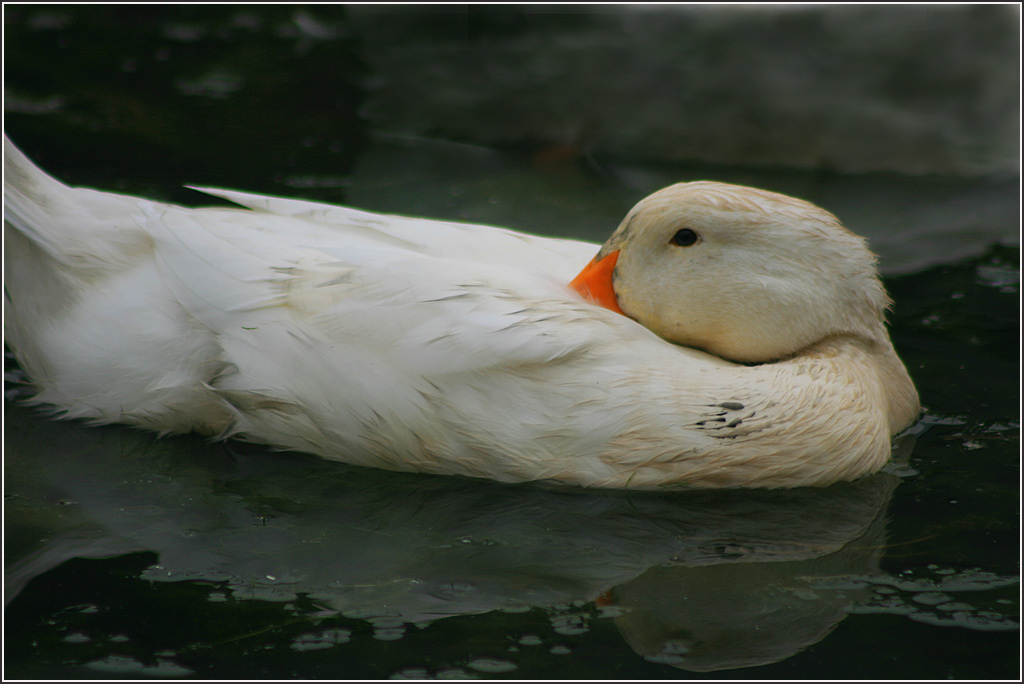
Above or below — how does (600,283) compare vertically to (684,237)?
below

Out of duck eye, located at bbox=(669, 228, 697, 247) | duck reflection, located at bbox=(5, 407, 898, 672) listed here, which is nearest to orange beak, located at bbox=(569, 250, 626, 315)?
duck eye, located at bbox=(669, 228, 697, 247)

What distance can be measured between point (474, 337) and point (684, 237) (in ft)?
2.58

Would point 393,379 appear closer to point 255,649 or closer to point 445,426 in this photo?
point 445,426

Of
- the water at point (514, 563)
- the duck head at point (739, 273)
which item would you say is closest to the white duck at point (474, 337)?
the duck head at point (739, 273)

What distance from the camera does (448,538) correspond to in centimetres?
283

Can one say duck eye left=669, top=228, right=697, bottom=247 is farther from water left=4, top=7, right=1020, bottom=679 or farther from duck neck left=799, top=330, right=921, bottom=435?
water left=4, top=7, right=1020, bottom=679

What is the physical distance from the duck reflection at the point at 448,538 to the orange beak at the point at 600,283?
63 centimetres

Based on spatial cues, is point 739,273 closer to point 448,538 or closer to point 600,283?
point 600,283

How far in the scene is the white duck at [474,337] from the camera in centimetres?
281

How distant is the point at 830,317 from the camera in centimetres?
306

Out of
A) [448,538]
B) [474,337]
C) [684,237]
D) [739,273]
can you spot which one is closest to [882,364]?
[739,273]

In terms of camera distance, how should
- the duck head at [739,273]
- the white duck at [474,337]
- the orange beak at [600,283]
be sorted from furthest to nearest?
the orange beak at [600,283], the duck head at [739,273], the white duck at [474,337]

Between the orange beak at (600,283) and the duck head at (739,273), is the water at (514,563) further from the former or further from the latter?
the orange beak at (600,283)

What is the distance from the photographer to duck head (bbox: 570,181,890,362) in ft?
9.89
